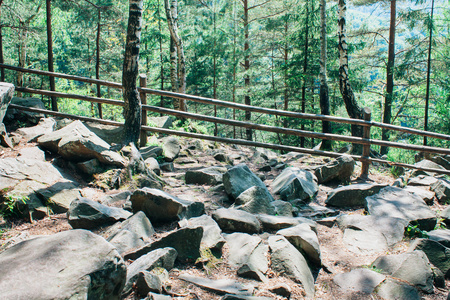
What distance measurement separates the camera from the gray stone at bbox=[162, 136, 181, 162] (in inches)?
253

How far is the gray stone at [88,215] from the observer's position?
3109 millimetres

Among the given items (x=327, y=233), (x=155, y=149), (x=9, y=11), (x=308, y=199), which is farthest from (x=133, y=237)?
(x=9, y=11)

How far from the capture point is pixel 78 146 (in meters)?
4.43

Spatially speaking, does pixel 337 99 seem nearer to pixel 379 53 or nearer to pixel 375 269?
pixel 379 53

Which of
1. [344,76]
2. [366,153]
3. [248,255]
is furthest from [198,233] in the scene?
[344,76]

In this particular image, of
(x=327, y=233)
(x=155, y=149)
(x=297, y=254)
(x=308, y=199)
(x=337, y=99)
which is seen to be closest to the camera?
(x=297, y=254)

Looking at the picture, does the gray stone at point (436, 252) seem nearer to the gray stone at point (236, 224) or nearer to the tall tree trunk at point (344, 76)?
the gray stone at point (236, 224)

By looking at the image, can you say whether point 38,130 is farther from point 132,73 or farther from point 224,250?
point 224,250

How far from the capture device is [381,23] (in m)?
15.1

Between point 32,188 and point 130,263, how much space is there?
6.11 ft

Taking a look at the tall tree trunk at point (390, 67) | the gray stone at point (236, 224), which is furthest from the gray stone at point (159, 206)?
the tall tree trunk at point (390, 67)

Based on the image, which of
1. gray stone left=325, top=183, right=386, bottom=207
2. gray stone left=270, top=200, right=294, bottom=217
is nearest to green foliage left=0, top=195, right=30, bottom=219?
gray stone left=270, top=200, right=294, bottom=217

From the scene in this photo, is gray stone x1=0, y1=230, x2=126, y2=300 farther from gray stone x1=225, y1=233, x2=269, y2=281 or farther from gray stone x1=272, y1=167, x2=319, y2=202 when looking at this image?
gray stone x1=272, y1=167, x2=319, y2=202

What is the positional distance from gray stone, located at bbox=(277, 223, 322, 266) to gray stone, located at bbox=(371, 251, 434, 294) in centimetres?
54
